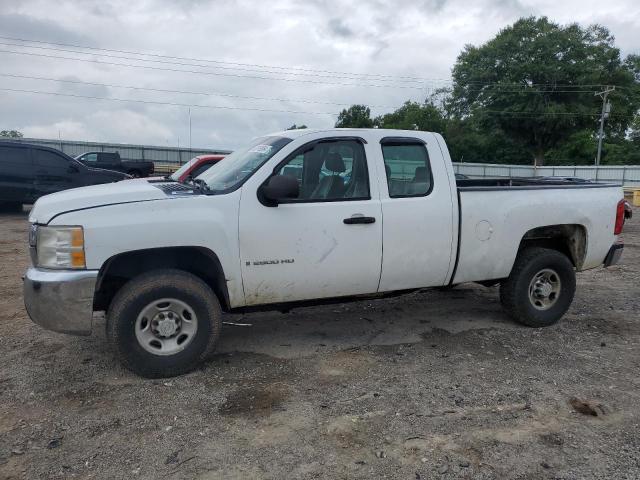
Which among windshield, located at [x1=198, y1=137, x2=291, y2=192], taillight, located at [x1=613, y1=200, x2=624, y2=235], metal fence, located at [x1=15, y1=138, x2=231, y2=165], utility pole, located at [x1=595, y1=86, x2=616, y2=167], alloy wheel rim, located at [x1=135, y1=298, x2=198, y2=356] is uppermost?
utility pole, located at [x1=595, y1=86, x2=616, y2=167]

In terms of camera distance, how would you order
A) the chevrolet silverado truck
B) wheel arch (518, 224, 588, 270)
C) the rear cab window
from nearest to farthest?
the rear cab window
wheel arch (518, 224, 588, 270)
the chevrolet silverado truck

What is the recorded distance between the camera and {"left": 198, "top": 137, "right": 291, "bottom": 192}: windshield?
4.28 metres

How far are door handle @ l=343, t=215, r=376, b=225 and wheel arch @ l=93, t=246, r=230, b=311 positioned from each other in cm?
107

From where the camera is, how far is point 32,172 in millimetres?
12750

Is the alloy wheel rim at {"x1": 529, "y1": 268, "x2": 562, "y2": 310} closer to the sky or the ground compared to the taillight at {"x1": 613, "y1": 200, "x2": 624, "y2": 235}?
closer to the ground

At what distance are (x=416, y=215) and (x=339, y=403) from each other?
1728mm

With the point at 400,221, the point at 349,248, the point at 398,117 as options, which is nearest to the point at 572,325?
the point at 400,221

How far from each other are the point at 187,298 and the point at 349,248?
A: 1327 mm

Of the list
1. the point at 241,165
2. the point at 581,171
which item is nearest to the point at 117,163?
the point at 241,165

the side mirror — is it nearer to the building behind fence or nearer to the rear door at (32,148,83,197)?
the rear door at (32,148,83,197)

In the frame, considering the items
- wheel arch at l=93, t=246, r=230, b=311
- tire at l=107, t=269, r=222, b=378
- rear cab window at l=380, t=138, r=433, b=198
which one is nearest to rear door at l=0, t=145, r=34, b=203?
wheel arch at l=93, t=246, r=230, b=311

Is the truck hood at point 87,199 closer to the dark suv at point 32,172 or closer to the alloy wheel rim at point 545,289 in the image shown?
the alloy wheel rim at point 545,289

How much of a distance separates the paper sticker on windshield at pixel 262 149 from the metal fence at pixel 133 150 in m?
31.0

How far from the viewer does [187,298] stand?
3.97 m
